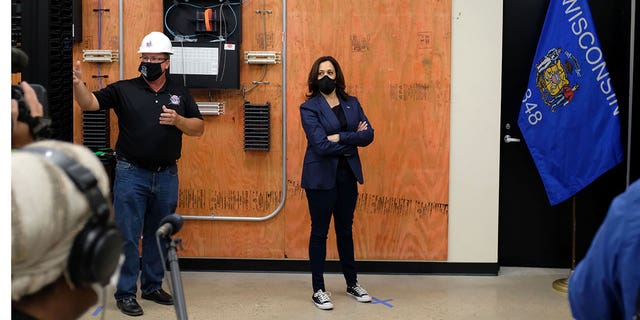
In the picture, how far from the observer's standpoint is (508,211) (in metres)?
5.57

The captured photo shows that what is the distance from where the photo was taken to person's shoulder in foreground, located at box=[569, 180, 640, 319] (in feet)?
3.97

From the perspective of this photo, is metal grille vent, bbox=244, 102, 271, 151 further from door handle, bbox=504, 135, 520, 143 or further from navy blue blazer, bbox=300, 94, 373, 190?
door handle, bbox=504, 135, 520, 143

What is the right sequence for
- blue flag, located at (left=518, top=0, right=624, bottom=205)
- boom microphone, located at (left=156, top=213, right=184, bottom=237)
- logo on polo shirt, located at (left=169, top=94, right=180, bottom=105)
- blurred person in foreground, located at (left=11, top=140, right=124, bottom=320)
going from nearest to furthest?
blurred person in foreground, located at (left=11, top=140, right=124, bottom=320)
boom microphone, located at (left=156, top=213, right=184, bottom=237)
logo on polo shirt, located at (left=169, top=94, right=180, bottom=105)
blue flag, located at (left=518, top=0, right=624, bottom=205)

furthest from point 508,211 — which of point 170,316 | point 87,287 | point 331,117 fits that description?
point 87,287

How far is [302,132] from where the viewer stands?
533 cm

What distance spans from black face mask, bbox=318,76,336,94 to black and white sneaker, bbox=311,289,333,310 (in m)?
1.24

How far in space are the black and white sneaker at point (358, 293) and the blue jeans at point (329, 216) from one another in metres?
0.18

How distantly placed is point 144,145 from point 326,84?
115cm

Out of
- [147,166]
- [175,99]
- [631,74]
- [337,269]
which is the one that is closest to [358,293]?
[337,269]

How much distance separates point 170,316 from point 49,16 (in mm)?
2648

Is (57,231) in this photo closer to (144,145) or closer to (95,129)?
(144,145)

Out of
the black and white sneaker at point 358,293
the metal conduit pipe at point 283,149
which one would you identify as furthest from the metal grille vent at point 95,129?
the black and white sneaker at point 358,293

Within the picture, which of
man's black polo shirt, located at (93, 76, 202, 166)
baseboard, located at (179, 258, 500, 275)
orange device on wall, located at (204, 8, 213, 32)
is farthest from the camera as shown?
baseboard, located at (179, 258, 500, 275)

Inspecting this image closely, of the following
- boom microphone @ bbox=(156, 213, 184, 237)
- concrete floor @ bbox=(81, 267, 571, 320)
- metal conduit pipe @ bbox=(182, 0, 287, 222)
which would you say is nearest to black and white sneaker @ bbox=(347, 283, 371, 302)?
concrete floor @ bbox=(81, 267, 571, 320)
